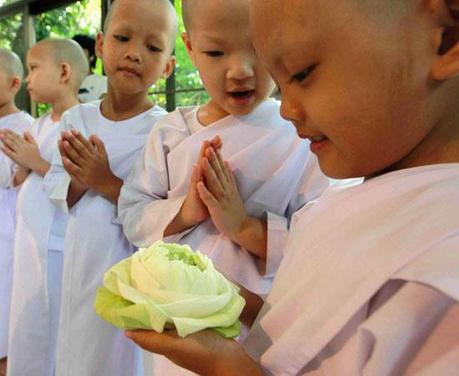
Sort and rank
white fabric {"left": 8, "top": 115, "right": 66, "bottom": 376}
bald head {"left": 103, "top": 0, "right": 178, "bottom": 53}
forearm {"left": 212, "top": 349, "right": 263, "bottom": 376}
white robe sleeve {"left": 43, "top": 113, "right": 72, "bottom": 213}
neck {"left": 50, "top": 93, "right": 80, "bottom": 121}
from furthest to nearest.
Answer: neck {"left": 50, "top": 93, "right": 80, "bottom": 121} → white fabric {"left": 8, "top": 115, "right": 66, "bottom": 376} → white robe sleeve {"left": 43, "top": 113, "right": 72, "bottom": 213} → bald head {"left": 103, "top": 0, "right": 178, "bottom": 53} → forearm {"left": 212, "top": 349, "right": 263, "bottom": 376}

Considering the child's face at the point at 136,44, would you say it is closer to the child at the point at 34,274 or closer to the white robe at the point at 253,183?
the white robe at the point at 253,183

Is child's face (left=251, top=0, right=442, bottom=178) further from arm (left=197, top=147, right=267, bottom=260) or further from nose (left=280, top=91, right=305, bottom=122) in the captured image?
arm (left=197, top=147, right=267, bottom=260)

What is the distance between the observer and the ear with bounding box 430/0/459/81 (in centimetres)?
41

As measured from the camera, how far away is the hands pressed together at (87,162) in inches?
49.3

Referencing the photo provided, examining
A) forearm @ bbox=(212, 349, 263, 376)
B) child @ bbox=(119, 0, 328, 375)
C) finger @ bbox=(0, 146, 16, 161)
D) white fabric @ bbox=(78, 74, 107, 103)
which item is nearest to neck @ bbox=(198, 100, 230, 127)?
child @ bbox=(119, 0, 328, 375)

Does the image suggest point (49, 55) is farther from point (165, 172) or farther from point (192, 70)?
point (165, 172)

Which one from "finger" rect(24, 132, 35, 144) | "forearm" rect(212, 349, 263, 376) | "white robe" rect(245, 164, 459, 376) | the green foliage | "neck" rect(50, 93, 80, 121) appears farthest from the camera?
the green foliage

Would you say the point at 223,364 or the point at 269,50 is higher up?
the point at 269,50

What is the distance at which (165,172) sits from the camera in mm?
1022

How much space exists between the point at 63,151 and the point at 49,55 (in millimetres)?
767

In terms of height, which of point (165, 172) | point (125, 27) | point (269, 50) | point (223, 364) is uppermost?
point (125, 27)

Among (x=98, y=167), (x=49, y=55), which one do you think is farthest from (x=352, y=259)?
(x=49, y=55)

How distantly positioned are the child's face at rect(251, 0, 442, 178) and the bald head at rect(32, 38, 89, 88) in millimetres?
1559

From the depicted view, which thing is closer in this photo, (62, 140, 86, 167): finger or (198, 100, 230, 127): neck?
(198, 100, 230, 127): neck
